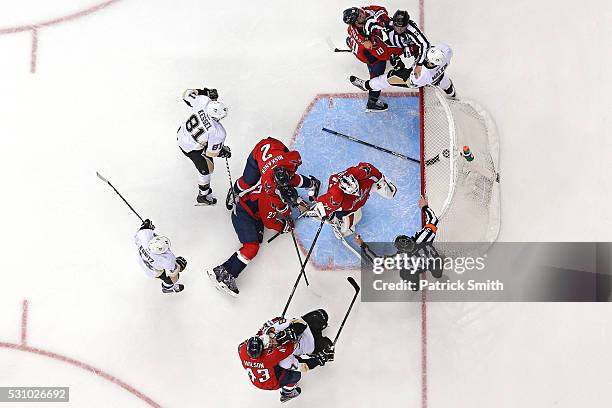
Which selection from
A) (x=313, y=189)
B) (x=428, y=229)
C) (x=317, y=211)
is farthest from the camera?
(x=313, y=189)

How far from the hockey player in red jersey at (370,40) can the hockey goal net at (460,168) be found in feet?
1.18

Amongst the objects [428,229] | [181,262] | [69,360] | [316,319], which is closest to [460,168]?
[428,229]

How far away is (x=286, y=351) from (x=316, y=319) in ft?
1.71

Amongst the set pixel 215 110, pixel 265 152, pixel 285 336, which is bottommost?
pixel 285 336

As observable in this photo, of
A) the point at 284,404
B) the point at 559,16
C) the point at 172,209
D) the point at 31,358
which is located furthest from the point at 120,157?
the point at 559,16

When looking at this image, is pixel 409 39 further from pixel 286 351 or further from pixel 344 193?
pixel 286 351

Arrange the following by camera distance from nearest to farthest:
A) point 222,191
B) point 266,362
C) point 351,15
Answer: point 266,362
point 351,15
point 222,191

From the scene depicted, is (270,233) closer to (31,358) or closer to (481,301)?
(481,301)

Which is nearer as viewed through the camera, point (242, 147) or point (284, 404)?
point (284, 404)

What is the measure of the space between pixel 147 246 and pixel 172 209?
2.91ft

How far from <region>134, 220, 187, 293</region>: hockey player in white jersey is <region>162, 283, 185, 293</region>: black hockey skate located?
204 mm

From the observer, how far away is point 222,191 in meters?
5.86

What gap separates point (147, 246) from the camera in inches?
197

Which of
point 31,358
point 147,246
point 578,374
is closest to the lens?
point 147,246
